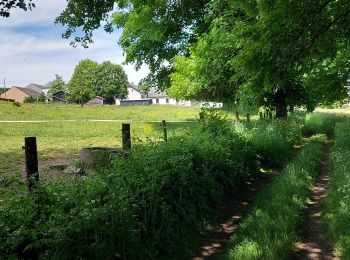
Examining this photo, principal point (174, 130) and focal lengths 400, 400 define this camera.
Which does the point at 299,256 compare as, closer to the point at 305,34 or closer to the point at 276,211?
the point at 276,211

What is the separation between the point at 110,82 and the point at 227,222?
377 feet

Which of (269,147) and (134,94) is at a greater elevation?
(134,94)

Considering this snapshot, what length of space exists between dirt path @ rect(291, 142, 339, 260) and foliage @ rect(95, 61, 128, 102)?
112 metres

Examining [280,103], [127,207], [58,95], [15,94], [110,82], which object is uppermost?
[110,82]

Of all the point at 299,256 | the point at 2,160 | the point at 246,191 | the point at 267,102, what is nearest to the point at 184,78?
the point at 267,102

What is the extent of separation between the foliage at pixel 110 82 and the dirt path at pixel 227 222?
364 feet

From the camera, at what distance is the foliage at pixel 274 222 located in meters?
5.54

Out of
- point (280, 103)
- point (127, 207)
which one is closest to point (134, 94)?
point (280, 103)

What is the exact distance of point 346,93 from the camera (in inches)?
821

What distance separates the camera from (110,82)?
392 feet

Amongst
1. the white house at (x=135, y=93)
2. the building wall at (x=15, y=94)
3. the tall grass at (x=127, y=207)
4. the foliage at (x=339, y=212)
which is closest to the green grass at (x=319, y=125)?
the foliage at (x=339, y=212)

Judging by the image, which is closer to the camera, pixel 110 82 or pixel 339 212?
pixel 339 212

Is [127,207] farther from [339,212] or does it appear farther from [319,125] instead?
[319,125]

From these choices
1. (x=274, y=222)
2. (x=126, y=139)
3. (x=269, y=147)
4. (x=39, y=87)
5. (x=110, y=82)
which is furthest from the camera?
(x=39, y=87)
